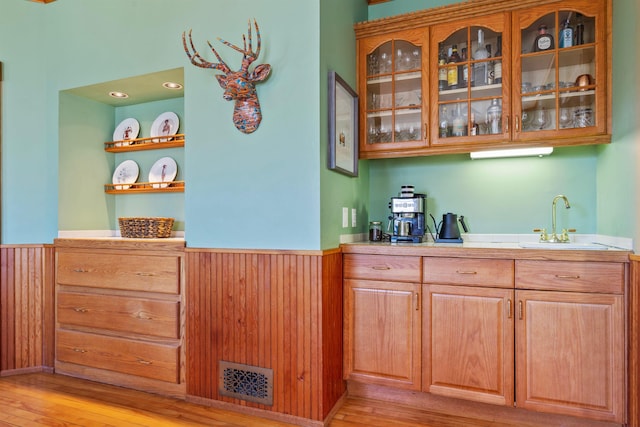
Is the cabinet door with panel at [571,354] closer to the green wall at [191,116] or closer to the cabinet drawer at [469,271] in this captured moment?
the cabinet drawer at [469,271]

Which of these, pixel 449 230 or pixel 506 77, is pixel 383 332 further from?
pixel 506 77

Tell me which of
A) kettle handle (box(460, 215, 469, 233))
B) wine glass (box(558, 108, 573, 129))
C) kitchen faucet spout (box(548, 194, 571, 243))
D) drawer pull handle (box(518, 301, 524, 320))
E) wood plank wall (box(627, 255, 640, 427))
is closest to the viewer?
wood plank wall (box(627, 255, 640, 427))

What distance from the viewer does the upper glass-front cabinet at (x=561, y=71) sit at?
213cm

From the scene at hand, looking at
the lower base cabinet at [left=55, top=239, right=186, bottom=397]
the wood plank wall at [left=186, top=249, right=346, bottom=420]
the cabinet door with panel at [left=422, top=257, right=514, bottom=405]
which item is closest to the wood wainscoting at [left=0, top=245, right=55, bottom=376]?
the lower base cabinet at [left=55, top=239, right=186, bottom=397]

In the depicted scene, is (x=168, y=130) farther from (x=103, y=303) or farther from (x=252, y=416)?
(x=252, y=416)

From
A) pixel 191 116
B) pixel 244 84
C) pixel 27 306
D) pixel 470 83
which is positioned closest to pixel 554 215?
pixel 470 83

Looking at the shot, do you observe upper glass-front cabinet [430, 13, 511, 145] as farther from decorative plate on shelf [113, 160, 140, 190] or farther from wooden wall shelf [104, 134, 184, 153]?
decorative plate on shelf [113, 160, 140, 190]

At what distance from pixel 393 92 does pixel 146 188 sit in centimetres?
205

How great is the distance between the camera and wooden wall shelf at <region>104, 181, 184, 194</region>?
119 inches

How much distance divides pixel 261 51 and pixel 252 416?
211 cm

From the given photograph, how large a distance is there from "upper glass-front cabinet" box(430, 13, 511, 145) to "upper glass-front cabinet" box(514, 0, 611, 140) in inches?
3.4

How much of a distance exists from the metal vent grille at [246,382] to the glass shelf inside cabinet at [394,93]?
5.38 feet

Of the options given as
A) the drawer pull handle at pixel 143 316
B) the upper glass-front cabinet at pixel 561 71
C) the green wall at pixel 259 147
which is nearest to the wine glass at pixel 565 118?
the upper glass-front cabinet at pixel 561 71

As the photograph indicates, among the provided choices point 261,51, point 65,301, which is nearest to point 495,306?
point 261,51
